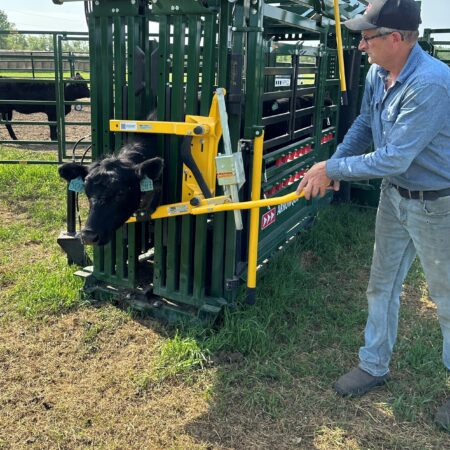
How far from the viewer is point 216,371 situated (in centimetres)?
340

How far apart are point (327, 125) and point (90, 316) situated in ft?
12.1

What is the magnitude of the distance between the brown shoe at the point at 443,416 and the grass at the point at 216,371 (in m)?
0.05

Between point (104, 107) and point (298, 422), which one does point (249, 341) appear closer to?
point (298, 422)

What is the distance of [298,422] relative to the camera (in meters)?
2.97

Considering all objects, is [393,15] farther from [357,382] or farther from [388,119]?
[357,382]

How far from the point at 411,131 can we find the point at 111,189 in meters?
1.85

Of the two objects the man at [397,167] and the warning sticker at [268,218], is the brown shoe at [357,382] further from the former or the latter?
the warning sticker at [268,218]

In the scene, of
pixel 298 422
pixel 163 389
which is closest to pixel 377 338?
pixel 298 422

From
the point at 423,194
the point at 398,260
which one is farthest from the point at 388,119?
the point at 398,260

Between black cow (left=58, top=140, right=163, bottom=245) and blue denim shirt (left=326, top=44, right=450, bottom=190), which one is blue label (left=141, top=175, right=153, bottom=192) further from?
blue denim shirt (left=326, top=44, right=450, bottom=190)

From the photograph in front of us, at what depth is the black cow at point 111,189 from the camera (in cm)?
341

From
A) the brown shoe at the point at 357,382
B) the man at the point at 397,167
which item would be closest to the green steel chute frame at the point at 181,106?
the man at the point at 397,167

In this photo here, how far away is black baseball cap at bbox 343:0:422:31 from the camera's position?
2.43m

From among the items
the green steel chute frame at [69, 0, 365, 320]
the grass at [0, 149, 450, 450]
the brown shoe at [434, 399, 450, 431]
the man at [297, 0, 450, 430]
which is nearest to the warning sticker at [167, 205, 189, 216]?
the green steel chute frame at [69, 0, 365, 320]
